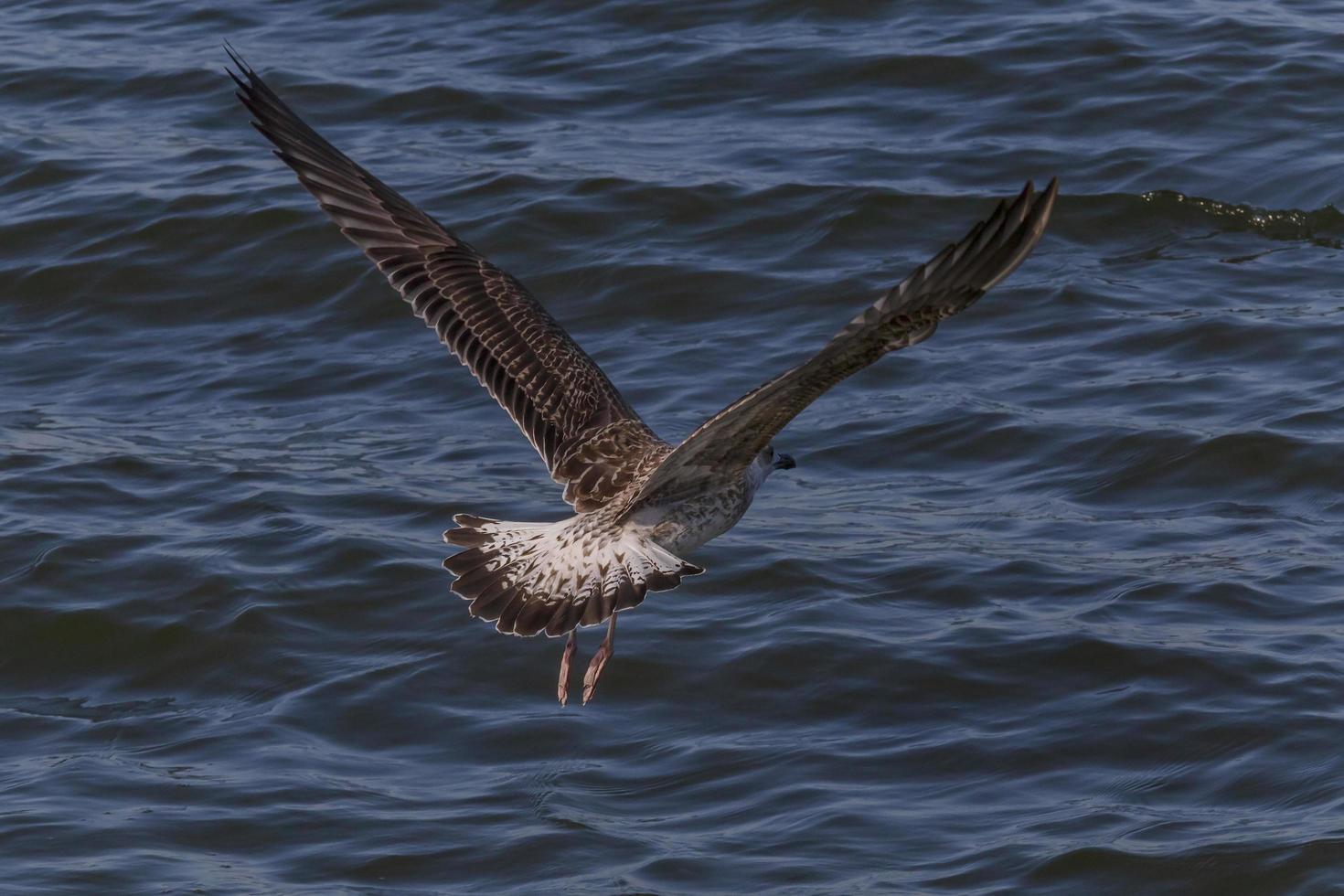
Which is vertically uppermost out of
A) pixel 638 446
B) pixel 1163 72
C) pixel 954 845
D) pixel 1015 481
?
pixel 1163 72

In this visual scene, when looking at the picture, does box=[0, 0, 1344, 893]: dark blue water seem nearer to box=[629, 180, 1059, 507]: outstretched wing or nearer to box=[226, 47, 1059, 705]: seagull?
box=[226, 47, 1059, 705]: seagull

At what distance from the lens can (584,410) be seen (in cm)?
645

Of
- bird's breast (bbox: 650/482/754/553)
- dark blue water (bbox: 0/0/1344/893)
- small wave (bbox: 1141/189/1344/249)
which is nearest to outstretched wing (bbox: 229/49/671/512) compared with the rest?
bird's breast (bbox: 650/482/754/553)


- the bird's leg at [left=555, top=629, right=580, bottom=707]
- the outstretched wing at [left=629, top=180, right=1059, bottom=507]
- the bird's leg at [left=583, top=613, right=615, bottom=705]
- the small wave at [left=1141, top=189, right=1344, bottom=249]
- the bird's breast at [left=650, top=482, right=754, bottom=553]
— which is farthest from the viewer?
the small wave at [left=1141, top=189, right=1344, bottom=249]

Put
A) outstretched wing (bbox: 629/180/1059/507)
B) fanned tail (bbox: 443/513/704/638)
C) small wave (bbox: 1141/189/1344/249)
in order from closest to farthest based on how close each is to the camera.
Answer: outstretched wing (bbox: 629/180/1059/507) < fanned tail (bbox: 443/513/704/638) < small wave (bbox: 1141/189/1344/249)

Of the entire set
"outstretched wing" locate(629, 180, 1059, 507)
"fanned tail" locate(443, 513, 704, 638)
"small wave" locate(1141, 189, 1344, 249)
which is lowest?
"fanned tail" locate(443, 513, 704, 638)

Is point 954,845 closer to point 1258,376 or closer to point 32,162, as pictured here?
point 1258,376

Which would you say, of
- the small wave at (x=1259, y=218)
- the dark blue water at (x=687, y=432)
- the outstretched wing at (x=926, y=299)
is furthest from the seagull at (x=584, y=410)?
the small wave at (x=1259, y=218)

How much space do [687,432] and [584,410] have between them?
5.65 ft

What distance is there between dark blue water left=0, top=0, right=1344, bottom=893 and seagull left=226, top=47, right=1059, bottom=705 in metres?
0.83

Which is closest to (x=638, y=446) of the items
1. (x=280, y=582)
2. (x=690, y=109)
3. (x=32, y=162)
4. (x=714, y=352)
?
(x=280, y=582)

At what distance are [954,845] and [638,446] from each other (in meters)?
1.50

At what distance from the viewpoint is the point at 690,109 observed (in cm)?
1128

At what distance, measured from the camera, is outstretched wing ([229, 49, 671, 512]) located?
6.29 meters
